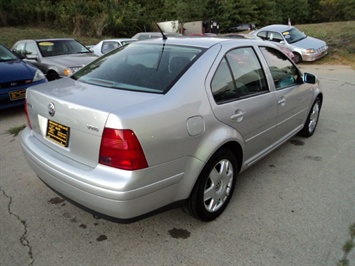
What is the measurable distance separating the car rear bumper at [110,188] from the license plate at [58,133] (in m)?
0.12

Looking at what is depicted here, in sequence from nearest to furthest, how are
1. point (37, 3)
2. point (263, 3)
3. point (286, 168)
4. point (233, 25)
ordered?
point (286, 168)
point (37, 3)
point (233, 25)
point (263, 3)

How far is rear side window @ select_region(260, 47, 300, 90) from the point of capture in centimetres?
337

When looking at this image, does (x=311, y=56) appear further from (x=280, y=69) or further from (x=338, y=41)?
(x=280, y=69)

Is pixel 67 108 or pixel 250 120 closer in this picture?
pixel 67 108

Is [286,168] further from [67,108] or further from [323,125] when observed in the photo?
[67,108]

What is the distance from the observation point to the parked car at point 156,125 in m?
2.02

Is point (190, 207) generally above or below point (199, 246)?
above

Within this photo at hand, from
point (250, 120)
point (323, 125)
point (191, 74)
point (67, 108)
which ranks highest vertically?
point (191, 74)

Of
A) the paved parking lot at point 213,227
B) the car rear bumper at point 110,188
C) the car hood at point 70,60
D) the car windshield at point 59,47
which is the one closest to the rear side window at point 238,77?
the car rear bumper at point 110,188

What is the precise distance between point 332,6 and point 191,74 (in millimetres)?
47484

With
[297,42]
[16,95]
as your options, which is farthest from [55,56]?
[297,42]

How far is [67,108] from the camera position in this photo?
2.21 meters

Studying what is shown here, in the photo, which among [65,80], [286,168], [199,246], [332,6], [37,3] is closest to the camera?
[199,246]

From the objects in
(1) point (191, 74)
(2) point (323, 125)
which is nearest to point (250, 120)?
(1) point (191, 74)
